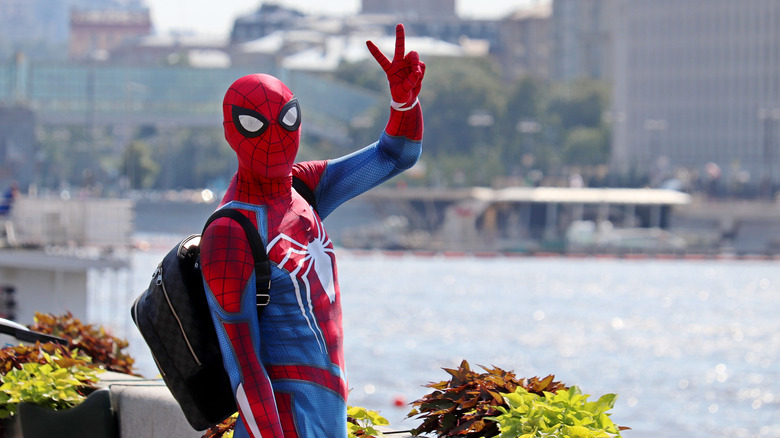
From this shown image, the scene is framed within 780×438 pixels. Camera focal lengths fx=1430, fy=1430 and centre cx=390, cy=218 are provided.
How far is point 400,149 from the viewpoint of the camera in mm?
6125

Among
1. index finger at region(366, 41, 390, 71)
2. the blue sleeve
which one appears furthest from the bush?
index finger at region(366, 41, 390, 71)

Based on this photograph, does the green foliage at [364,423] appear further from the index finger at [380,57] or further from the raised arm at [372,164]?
the index finger at [380,57]

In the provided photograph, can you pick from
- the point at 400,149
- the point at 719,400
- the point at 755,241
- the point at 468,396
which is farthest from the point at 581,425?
the point at 755,241

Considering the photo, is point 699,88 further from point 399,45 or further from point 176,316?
point 176,316

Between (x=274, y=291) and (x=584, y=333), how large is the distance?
54.3m

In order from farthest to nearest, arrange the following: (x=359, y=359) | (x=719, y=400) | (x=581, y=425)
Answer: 1. (x=359, y=359)
2. (x=719, y=400)
3. (x=581, y=425)

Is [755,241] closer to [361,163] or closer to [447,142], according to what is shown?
[447,142]

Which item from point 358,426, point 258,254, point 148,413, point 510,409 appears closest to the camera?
point 258,254

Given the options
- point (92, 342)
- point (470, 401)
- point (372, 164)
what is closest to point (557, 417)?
point (470, 401)

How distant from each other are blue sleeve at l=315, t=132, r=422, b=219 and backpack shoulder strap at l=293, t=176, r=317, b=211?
11cm

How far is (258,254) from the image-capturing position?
5.32 metres

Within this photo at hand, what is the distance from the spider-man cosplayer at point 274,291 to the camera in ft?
17.2

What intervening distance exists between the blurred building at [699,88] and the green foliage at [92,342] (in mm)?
131350

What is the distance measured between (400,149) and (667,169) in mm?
138837
